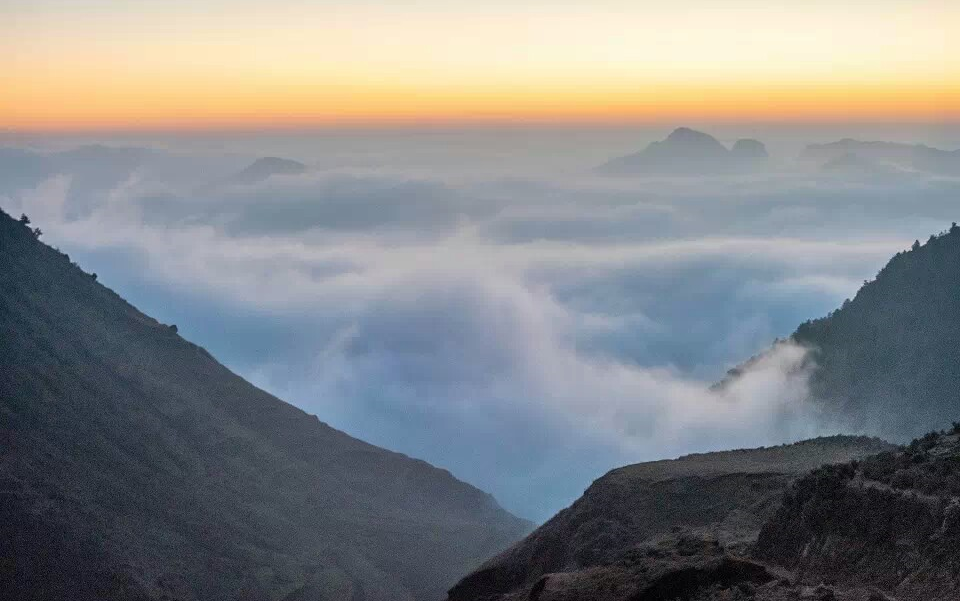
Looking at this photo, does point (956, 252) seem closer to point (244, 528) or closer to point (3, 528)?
point (244, 528)

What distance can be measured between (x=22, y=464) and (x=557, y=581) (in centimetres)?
3479

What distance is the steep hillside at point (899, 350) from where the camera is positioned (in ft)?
211

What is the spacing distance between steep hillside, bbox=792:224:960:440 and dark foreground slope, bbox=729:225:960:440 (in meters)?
0.06

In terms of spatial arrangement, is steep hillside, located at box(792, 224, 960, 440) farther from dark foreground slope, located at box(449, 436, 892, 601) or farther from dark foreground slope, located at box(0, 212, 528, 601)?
dark foreground slope, located at box(449, 436, 892, 601)

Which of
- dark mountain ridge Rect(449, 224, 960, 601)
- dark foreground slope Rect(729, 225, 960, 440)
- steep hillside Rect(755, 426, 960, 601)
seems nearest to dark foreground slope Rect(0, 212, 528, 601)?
dark mountain ridge Rect(449, 224, 960, 601)

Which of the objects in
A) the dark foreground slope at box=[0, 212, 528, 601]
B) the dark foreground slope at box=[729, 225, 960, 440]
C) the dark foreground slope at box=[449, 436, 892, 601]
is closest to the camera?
the dark foreground slope at box=[449, 436, 892, 601]

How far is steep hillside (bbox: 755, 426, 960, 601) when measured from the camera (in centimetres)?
1788

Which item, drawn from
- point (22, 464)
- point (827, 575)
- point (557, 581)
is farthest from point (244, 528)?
point (827, 575)

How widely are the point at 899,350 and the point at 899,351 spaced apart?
0.30 ft

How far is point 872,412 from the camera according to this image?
219ft

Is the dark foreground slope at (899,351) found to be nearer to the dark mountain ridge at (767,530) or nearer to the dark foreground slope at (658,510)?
the dark mountain ridge at (767,530)

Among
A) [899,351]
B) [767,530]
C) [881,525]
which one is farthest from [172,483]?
[881,525]

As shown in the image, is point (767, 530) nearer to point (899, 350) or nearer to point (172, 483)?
point (172, 483)

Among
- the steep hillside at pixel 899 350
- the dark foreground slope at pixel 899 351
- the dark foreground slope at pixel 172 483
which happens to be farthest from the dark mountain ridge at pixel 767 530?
the dark foreground slope at pixel 172 483
